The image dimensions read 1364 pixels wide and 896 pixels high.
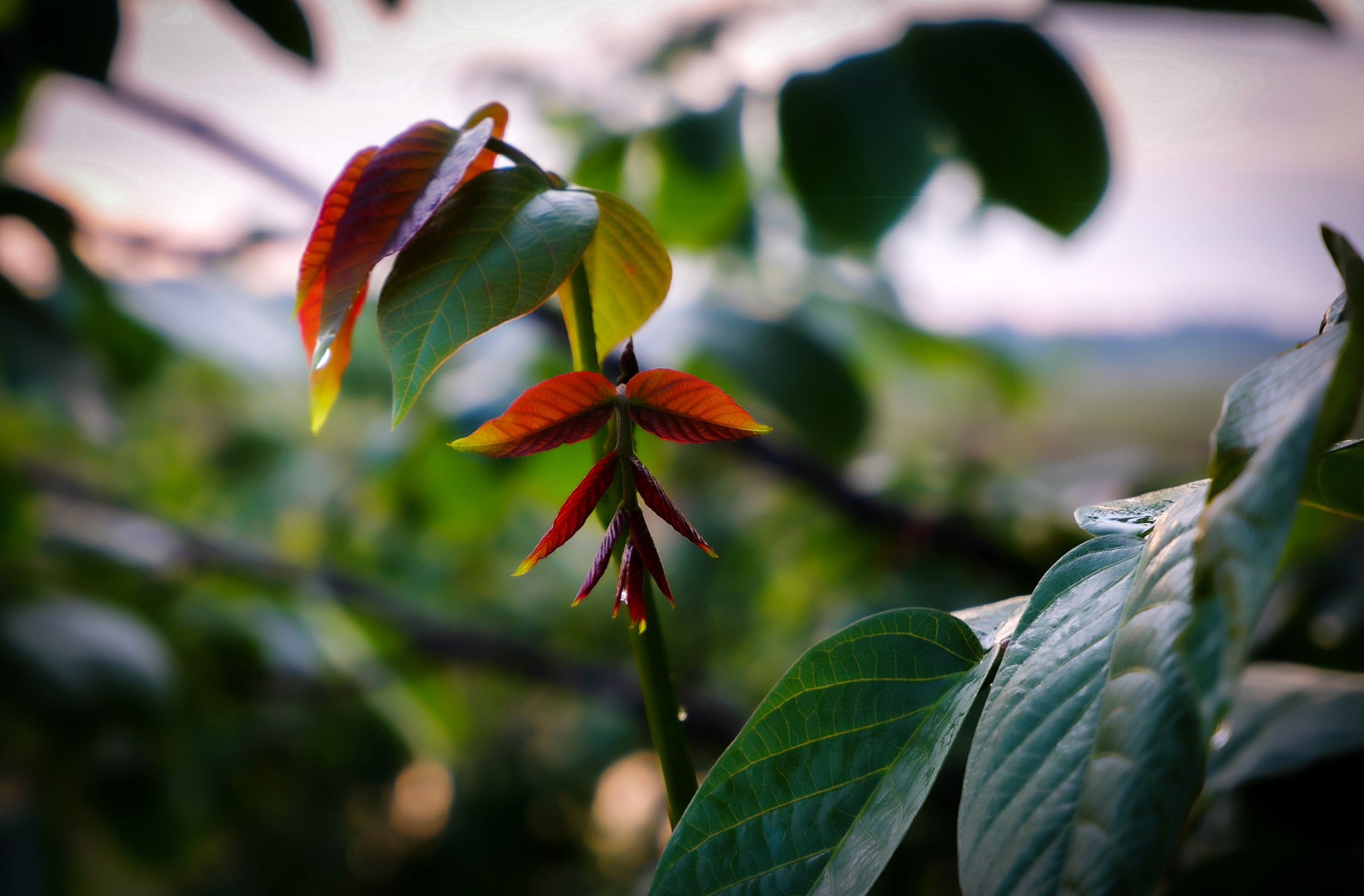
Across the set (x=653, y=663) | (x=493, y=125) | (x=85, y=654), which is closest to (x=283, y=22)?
(x=493, y=125)

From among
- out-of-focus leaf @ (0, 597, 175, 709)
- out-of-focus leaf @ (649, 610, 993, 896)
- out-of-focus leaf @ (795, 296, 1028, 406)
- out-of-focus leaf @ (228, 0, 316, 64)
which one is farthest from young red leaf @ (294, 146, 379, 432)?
out-of-focus leaf @ (0, 597, 175, 709)

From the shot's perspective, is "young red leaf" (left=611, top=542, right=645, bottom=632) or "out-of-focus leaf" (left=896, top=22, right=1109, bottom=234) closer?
"young red leaf" (left=611, top=542, right=645, bottom=632)

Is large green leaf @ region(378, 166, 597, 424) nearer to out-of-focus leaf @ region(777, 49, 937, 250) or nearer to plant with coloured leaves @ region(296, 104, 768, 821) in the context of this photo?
plant with coloured leaves @ region(296, 104, 768, 821)

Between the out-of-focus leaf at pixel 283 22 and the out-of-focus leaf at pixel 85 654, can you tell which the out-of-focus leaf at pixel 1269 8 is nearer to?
the out-of-focus leaf at pixel 283 22

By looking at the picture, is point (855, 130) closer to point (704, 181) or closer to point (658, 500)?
point (704, 181)

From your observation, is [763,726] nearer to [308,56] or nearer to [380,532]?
[308,56]

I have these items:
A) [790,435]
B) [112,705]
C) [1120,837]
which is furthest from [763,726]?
[112,705]
